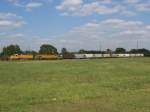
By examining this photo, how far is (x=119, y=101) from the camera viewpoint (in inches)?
500

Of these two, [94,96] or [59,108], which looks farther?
[94,96]

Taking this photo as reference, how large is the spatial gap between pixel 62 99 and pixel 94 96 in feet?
5.27

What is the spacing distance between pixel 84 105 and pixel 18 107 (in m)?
2.22

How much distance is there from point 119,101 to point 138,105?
132cm

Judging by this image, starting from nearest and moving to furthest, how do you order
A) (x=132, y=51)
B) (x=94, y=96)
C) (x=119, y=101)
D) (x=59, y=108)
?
(x=59, y=108), (x=119, y=101), (x=94, y=96), (x=132, y=51)

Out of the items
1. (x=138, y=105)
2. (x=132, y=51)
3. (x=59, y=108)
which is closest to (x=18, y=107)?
(x=59, y=108)

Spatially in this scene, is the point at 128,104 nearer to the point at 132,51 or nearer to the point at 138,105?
the point at 138,105

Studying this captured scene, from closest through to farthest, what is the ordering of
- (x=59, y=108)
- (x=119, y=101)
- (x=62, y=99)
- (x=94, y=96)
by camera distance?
1. (x=59, y=108)
2. (x=119, y=101)
3. (x=62, y=99)
4. (x=94, y=96)

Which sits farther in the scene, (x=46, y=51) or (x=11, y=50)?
(x=46, y=51)

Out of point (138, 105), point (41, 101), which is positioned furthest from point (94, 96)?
point (138, 105)

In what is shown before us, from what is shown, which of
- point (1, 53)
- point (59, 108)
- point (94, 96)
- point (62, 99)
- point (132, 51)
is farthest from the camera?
point (132, 51)

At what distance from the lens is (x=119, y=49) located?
584 ft

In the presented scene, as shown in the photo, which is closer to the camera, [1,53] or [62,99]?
[62,99]

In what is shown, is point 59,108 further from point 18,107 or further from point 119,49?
point 119,49
